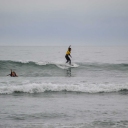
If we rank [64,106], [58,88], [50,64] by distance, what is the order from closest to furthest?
1. [64,106]
2. [58,88]
3. [50,64]

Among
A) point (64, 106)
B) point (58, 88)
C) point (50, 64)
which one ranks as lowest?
point (64, 106)

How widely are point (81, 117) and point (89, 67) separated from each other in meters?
16.7

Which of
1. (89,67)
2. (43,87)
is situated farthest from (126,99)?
(89,67)

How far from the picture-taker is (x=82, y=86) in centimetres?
1477

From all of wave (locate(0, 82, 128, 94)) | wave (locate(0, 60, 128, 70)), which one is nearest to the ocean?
wave (locate(0, 82, 128, 94))

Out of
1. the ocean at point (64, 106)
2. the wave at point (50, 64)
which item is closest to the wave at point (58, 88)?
the ocean at point (64, 106)

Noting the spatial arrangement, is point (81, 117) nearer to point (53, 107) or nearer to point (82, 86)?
point (53, 107)

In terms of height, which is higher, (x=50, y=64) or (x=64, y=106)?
(x=50, y=64)

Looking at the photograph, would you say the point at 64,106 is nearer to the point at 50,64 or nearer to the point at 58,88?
the point at 58,88

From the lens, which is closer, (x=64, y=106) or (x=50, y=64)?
(x=64, y=106)

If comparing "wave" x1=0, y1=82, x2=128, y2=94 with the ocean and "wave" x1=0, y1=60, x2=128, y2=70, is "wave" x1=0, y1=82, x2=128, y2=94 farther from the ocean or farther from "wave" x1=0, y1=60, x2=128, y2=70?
"wave" x1=0, y1=60, x2=128, y2=70

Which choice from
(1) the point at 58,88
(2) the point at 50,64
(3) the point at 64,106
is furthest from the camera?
(2) the point at 50,64

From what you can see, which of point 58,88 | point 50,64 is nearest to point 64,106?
point 58,88

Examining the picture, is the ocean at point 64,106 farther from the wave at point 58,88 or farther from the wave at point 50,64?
the wave at point 50,64
